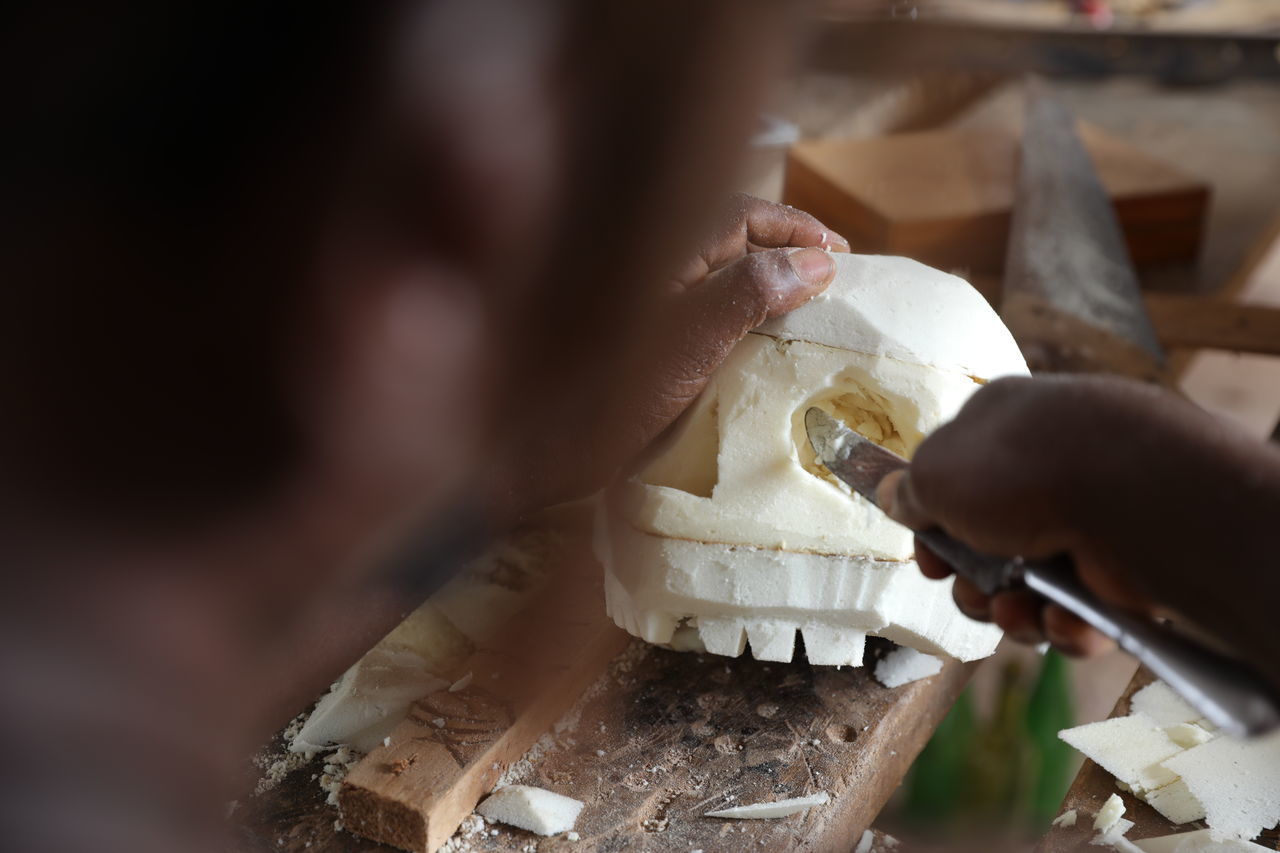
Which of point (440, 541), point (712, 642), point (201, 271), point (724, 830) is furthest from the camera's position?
point (712, 642)

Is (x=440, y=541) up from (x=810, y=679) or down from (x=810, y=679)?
up

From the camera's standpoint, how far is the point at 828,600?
172 cm

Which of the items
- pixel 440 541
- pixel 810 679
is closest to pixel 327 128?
pixel 440 541

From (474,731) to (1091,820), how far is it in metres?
0.94

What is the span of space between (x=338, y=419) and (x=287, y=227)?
2.3 inches

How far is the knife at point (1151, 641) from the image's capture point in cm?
84

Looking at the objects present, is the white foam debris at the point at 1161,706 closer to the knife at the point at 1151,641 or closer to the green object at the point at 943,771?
the knife at the point at 1151,641

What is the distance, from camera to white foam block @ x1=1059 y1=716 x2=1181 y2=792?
180 centimetres

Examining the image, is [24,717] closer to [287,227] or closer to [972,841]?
[287,227]

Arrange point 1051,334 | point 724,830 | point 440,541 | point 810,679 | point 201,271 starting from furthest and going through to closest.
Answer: point 1051,334 → point 810,679 → point 724,830 → point 440,541 → point 201,271

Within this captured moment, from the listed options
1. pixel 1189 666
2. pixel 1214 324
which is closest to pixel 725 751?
pixel 1189 666

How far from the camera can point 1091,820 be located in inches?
69.0

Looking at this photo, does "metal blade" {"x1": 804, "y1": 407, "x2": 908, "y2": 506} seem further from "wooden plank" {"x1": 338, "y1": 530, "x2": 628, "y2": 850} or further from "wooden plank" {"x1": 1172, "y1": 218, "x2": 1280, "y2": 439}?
"wooden plank" {"x1": 1172, "y1": 218, "x2": 1280, "y2": 439}

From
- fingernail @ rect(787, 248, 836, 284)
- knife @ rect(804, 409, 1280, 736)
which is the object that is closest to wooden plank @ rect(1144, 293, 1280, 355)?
fingernail @ rect(787, 248, 836, 284)
